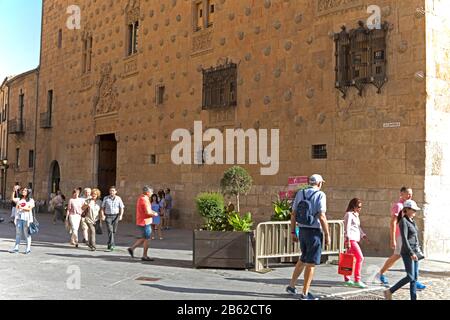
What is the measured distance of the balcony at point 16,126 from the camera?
108 ft

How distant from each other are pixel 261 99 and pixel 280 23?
230 centimetres

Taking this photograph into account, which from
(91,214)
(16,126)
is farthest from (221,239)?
(16,126)

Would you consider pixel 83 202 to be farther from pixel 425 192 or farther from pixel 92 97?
pixel 92 97

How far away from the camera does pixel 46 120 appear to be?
2984 cm

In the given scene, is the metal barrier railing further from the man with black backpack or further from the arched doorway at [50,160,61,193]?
the arched doorway at [50,160,61,193]

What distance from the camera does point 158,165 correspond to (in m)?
20.6

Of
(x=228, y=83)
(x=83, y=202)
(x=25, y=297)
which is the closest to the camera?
(x=25, y=297)

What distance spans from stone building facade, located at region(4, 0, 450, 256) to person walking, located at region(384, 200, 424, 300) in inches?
183

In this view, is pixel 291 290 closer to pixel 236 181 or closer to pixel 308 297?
pixel 308 297

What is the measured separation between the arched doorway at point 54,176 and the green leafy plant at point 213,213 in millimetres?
20660

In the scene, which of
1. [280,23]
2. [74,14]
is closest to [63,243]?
[280,23]

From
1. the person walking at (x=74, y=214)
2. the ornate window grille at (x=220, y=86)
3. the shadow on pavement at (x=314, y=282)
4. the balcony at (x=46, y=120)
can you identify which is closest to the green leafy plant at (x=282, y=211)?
the shadow on pavement at (x=314, y=282)

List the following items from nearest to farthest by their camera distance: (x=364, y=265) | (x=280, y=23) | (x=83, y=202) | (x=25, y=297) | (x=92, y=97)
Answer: (x=25, y=297) < (x=364, y=265) < (x=83, y=202) < (x=280, y=23) < (x=92, y=97)

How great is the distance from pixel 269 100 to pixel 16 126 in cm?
2299
